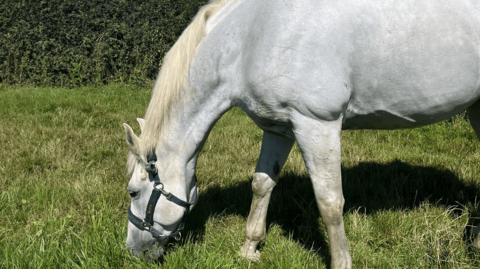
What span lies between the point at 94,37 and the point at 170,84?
23.7ft

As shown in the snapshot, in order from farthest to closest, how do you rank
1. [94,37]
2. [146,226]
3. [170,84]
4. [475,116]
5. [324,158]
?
1. [94,37]
2. [475,116]
3. [146,226]
4. [170,84]
5. [324,158]

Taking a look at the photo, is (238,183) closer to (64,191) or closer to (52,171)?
(64,191)

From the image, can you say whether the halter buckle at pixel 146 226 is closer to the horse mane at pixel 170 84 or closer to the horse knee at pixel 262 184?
the horse mane at pixel 170 84

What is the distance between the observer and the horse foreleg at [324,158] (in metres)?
2.07

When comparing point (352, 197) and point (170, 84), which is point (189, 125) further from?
point (352, 197)

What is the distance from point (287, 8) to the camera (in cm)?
208

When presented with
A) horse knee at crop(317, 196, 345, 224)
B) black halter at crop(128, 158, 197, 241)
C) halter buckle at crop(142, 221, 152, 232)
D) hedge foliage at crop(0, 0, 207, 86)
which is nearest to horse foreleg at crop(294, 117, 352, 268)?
horse knee at crop(317, 196, 345, 224)

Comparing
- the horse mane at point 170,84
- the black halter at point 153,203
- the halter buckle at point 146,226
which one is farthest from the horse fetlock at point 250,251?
the horse mane at point 170,84

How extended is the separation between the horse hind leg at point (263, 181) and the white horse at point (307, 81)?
38cm

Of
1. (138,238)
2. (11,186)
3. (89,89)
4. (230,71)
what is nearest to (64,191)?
(11,186)

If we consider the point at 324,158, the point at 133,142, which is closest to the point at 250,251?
the point at 324,158

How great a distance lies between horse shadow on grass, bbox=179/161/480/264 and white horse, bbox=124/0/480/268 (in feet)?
2.19

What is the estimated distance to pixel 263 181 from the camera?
8.95 ft

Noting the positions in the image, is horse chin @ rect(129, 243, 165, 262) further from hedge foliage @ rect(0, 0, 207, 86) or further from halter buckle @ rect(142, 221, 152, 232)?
hedge foliage @ rect(0, 0, 207, 86)
